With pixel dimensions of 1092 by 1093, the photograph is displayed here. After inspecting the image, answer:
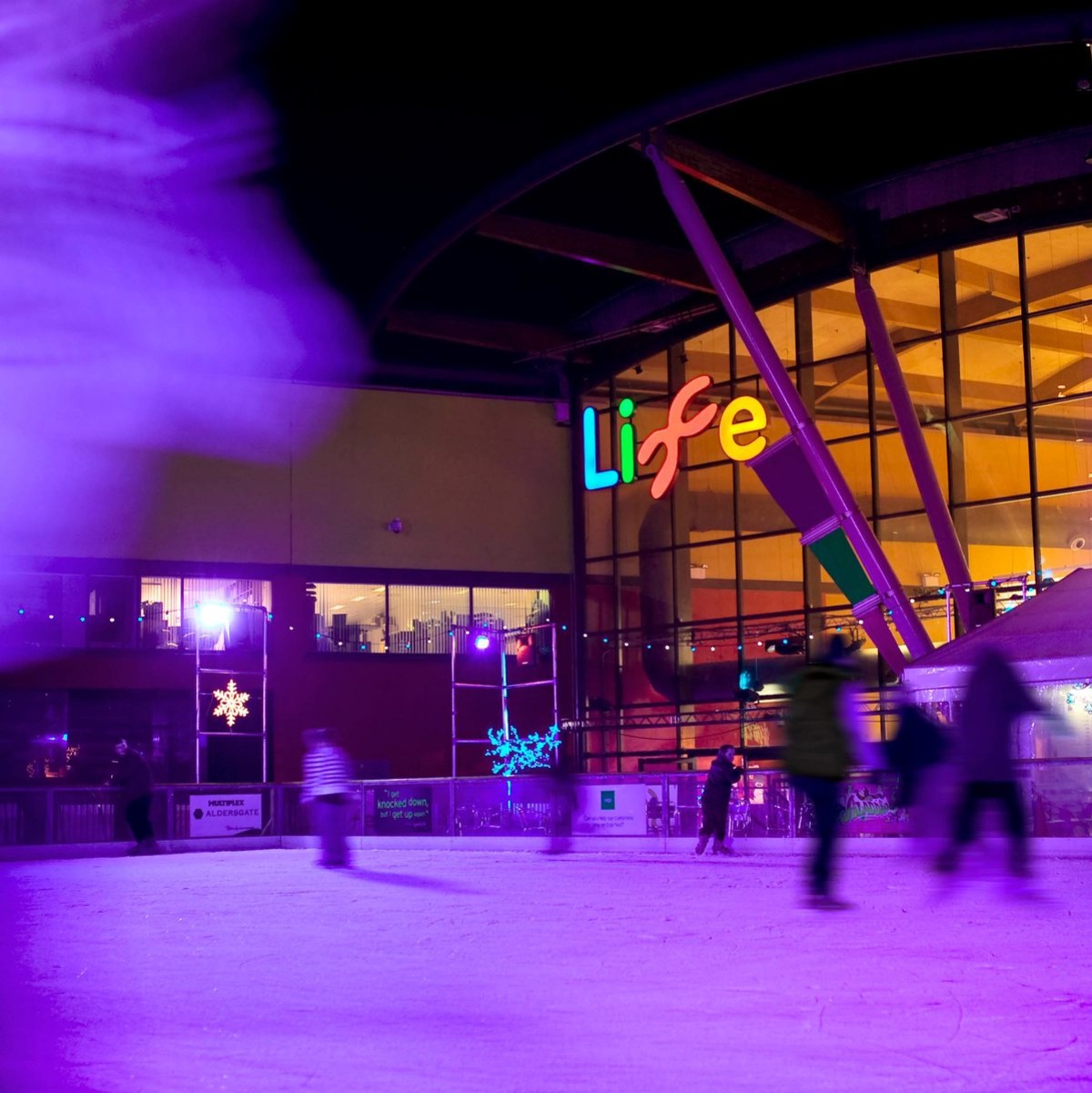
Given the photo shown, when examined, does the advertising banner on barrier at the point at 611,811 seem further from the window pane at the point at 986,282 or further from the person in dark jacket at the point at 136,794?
the window pane at the point at 986,282

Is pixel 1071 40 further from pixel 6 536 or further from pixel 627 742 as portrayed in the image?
pixel 6 536

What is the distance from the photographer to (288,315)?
33188 mm

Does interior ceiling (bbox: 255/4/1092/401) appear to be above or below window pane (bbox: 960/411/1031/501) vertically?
above

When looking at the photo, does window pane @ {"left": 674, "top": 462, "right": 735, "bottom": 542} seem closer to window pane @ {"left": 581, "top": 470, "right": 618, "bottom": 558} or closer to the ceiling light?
window pane @ {"left": 581, "top": 470, "right": 618, "bottom": 558}

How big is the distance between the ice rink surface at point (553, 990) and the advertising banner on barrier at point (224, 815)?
11.8 meters

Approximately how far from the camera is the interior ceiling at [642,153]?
73.5ft

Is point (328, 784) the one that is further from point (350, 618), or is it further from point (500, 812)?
point (350, 618)

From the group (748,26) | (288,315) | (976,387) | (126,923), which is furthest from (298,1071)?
(288,315)

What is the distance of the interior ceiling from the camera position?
22.4m

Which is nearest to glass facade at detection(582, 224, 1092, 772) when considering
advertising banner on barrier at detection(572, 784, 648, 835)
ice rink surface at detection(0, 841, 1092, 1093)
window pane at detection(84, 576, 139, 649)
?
advertising banner on barrier at detection(572, 784, 648, 835)

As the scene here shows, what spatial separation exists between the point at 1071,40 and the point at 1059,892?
13773 mm

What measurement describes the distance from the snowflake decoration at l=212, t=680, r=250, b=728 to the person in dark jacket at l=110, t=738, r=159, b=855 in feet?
21.6

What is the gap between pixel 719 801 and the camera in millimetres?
20703

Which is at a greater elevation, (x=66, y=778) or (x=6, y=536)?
(x=6, y=536)
